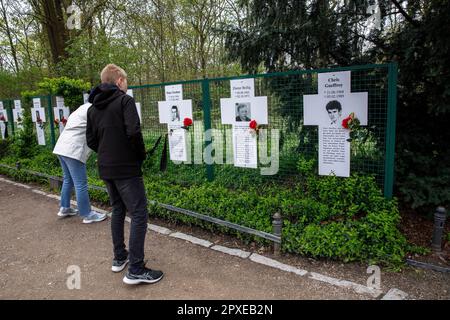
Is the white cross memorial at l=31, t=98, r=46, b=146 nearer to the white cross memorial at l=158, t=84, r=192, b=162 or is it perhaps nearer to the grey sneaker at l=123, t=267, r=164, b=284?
the white cross memorial at l=158, t=84, r=192, b=162

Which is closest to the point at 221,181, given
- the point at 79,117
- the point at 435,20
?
the point at 79,117

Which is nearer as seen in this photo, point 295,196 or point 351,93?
point 351,93

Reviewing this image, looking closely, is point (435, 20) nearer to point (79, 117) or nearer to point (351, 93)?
point (351, 93)

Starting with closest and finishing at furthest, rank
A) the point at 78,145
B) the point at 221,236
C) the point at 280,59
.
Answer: the point at 221,236, the point at 78,145, the point at 280,59

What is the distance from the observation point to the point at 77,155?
15.1 feet

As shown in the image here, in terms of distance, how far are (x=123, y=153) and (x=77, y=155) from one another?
1918mm

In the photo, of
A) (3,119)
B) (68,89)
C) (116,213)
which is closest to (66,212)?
(116,213)

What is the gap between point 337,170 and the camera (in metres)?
4.26

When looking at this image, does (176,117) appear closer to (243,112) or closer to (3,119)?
(243,112)

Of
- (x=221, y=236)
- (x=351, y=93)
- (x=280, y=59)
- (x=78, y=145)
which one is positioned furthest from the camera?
(x=280, y=59)

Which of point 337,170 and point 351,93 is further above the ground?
point 351,93

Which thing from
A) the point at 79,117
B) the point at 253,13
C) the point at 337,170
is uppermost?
the point at 253,13

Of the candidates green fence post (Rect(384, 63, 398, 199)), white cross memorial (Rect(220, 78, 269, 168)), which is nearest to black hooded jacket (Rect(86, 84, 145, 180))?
white cross memorial (Rect(220, 78, 269, 168))

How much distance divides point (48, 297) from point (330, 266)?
9.06 feet
